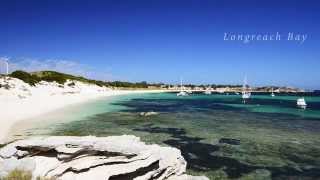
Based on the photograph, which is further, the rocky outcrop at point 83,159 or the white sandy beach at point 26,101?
the white sandy beach at point 26,101

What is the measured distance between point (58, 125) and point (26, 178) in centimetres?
3034

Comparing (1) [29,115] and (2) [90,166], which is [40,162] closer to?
(2) [90,166]

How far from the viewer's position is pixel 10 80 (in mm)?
84750

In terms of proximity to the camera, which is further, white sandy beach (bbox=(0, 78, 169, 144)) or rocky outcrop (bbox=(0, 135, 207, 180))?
white sandy beach (bbox=(0, 78, 169, 144))

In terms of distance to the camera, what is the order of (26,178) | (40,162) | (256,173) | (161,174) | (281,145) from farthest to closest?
(281,145) → (256,173) → (161,174) → (40,162) → (26,178)

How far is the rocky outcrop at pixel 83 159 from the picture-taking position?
13.8 meters

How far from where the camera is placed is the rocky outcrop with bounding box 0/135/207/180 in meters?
13.8

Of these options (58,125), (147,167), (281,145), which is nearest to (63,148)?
(147,167)

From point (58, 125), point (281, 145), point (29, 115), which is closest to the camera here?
point (281, 145)

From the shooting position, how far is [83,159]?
14289 mm

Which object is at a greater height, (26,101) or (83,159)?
(83,159)

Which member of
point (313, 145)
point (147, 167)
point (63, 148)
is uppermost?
point (63, 148)

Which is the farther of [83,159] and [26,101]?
[26,101]

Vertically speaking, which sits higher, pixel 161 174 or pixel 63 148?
pixel 63 148
